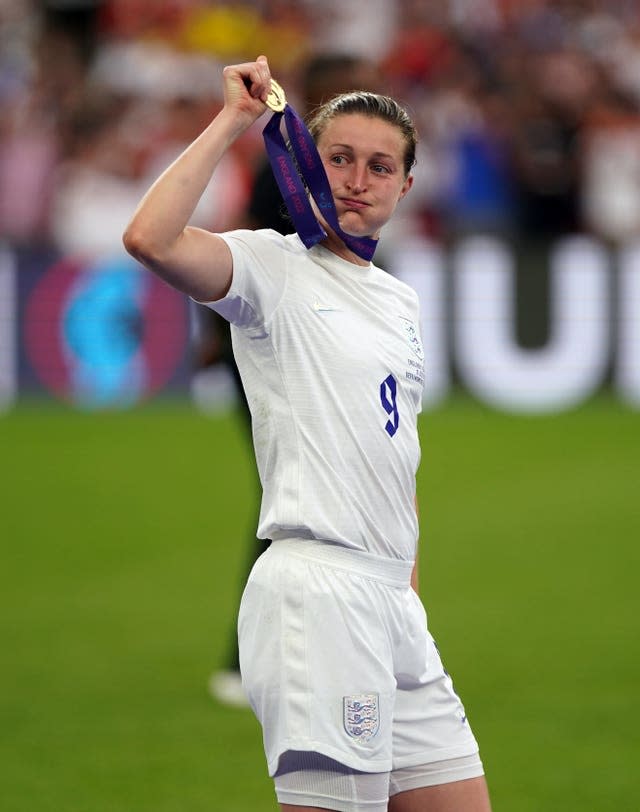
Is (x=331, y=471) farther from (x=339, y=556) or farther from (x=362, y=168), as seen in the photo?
(x=362, y=168)

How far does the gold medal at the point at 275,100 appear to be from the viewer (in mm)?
3277

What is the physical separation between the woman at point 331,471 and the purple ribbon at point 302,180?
39 millimetres

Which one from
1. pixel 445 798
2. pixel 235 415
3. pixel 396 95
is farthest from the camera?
pixel 396 95

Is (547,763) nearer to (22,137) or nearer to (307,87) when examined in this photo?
(307,87)

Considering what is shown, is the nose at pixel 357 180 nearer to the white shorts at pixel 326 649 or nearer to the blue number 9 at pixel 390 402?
the blue number 9 at pixel 390 402

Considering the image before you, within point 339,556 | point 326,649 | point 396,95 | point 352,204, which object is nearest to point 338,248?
point 352,204

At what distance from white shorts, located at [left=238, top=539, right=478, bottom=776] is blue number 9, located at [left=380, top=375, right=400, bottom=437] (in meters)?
0.28

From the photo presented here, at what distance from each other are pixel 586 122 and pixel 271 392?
13.1 meters

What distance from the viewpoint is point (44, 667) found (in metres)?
7.00

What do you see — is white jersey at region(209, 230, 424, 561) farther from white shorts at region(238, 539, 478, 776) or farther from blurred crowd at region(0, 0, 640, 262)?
blurred crowd at region(0, 0, 640, 262)

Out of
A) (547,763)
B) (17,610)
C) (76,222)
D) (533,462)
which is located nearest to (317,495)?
(547,763)

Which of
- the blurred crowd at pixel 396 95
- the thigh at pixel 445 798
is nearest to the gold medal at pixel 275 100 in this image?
the thigh at pixel 445 798

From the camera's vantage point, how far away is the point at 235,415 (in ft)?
47.7

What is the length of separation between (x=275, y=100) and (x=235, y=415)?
11.3 m
